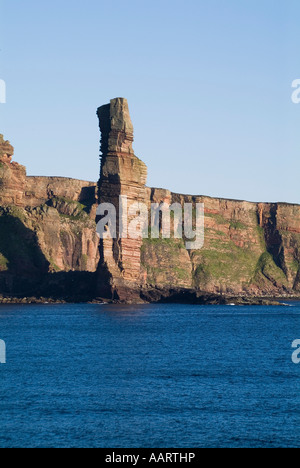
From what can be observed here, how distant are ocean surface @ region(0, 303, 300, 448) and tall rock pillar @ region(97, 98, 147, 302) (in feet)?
224

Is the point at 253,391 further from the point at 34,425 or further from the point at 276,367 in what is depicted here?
the point at 34,425

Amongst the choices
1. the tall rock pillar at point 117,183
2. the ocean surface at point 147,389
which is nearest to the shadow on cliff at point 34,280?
the tall rock pillar at point 117,183

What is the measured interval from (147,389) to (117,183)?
11880cm

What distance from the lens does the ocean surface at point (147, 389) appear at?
148 ft

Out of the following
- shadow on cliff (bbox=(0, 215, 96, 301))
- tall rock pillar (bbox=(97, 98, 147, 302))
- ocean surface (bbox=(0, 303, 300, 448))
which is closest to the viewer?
ocean surface (bbox=(0, 303, 300, 448))

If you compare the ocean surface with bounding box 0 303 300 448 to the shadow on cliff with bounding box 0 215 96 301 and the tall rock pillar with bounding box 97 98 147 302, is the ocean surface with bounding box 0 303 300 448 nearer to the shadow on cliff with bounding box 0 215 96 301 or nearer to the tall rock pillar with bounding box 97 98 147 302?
the tall rock pillar with bounding box 97 98 147 302

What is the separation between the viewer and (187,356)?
79.6m

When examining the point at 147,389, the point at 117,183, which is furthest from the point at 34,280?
the point at 147,389

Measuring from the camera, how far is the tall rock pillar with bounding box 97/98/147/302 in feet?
576

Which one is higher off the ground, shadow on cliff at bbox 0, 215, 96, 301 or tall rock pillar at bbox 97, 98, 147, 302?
tall rock pillar at bbox 97, 98, 147, 302

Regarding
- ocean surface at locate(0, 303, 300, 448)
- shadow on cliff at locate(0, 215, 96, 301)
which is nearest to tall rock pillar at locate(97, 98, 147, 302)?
shadow on cliff at locate(0, 215, 96, 301)

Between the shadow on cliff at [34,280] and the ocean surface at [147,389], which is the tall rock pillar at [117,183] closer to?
the shadow on cliff at [34,280]
